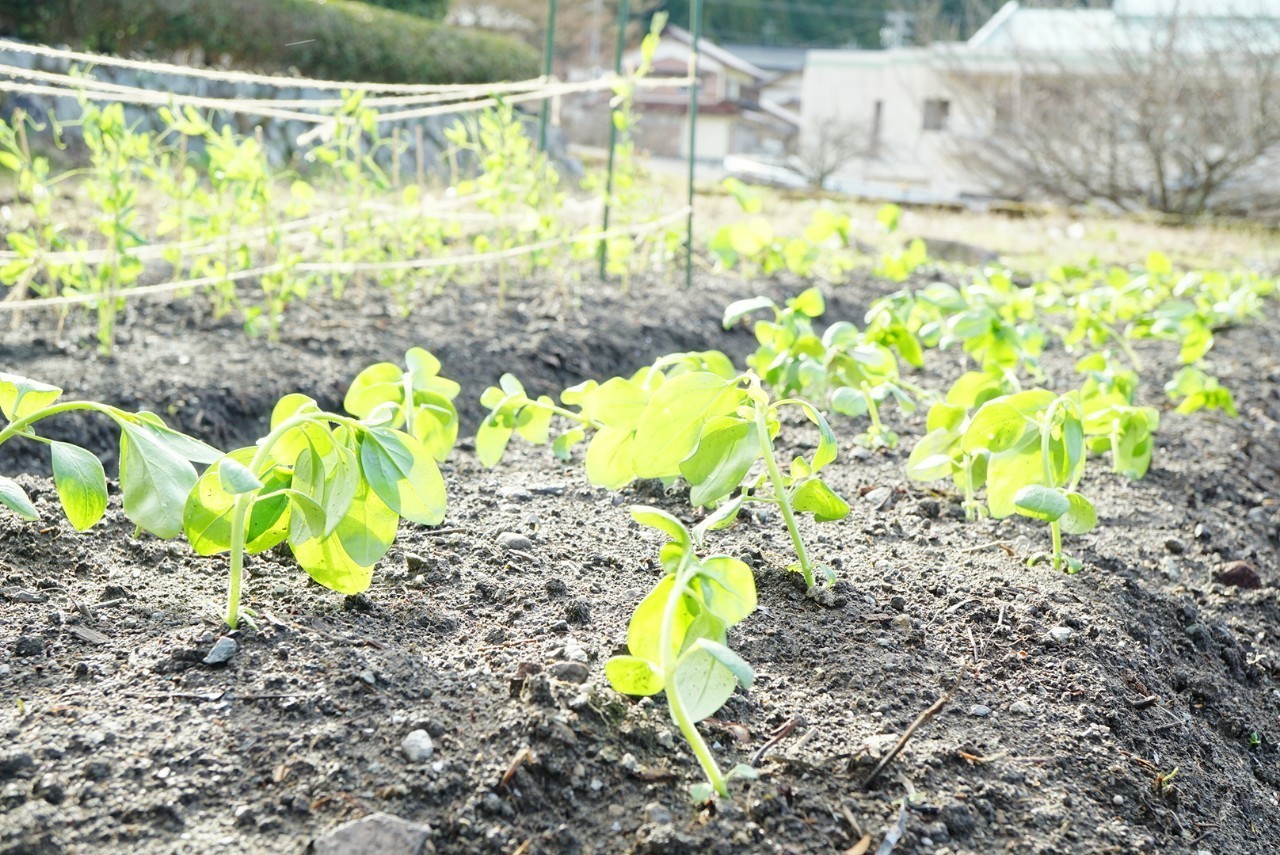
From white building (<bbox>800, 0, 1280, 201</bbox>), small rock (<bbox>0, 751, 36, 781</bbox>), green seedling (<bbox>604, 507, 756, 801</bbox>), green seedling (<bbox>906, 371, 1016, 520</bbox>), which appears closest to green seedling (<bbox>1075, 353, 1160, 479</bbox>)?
green seedling (<bbox>906, 371, 1016, 520</bbox>)

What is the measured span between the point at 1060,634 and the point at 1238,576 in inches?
28.4

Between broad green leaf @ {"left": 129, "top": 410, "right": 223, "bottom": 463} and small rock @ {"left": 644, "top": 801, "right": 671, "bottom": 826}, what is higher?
broad green leaf @ {"left": 129, "top": 410, "right": 223, "bottom": 463}

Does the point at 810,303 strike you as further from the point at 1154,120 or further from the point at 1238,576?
the point at 1154,120

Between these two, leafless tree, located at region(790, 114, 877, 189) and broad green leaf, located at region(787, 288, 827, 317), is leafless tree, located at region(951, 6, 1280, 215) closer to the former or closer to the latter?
leafless tree, located at region(790, 114, 877, 189)

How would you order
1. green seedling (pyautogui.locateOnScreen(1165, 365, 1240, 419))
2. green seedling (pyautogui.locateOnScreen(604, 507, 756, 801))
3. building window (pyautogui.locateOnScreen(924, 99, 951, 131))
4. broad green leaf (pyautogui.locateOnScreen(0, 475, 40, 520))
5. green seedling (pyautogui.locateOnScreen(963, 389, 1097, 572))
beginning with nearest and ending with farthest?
green seedling (pyautogui.locateOnScreen(604, 507, 756, 801)) → broad green leaf (pyautogui.locateOnScreen(0, 475, 40, 520)) → green seedling (pyautogui.locateOnScreen(963, 389, 1097, 572)) → green seedling (pyautogui.locateOnScreen(1165, 365, 1240, 419)) → building window (pyautogui.locateOnScreen(924, 99, 951, 131))

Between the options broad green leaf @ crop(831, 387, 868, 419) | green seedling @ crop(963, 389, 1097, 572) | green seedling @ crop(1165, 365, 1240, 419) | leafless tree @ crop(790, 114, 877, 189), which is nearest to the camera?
green seedling @ crop(963, 389, 1097, 572)

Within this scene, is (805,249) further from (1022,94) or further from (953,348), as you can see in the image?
(1022,94)

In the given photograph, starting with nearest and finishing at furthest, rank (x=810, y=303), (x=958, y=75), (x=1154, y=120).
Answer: (x=810, y=303)
(x=1154, y=120)
(x=958, y=75)

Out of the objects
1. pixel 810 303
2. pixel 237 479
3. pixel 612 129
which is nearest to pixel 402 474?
pixel 237 479

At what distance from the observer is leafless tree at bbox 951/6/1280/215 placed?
11359mm

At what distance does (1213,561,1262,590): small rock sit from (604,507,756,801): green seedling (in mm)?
1329

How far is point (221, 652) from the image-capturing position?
1.25 metres

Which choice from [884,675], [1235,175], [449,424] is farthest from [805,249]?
[1235,175]

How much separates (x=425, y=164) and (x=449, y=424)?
8.23 meters
